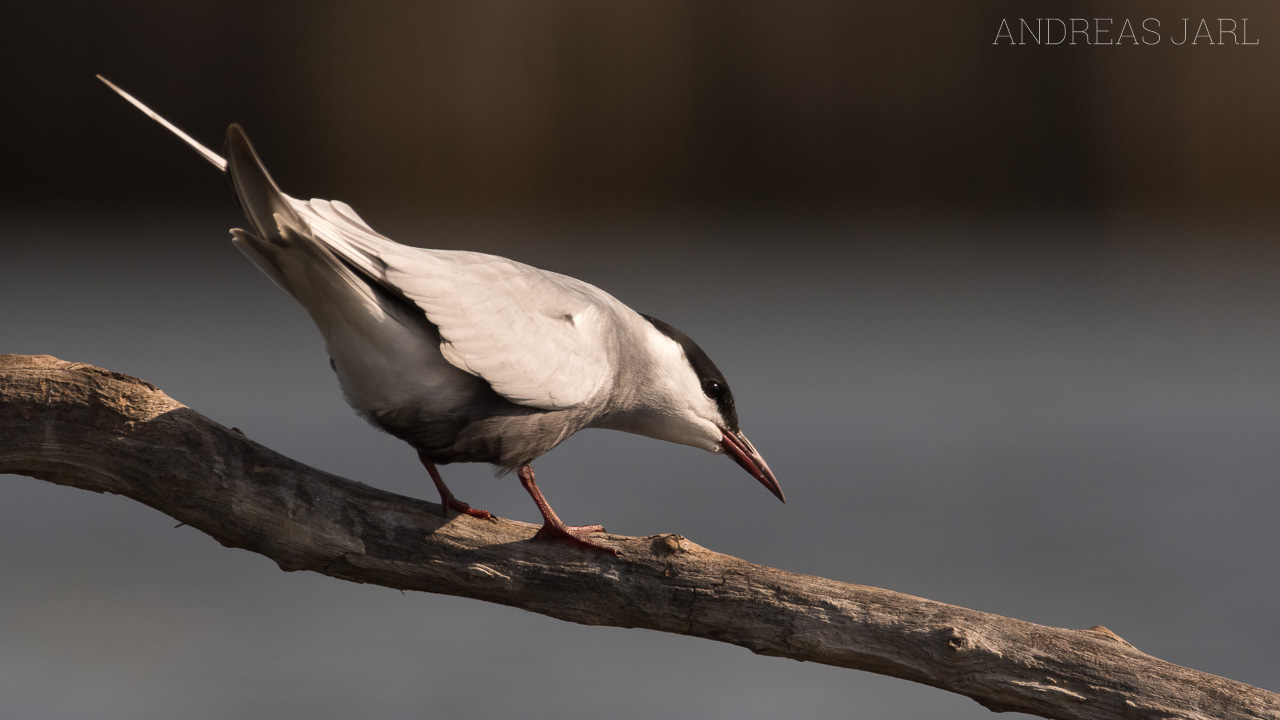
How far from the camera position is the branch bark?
1.45m

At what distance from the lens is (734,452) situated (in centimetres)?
189

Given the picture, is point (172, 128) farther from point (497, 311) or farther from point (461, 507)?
point (461, 507)

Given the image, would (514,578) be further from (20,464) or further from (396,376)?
(20,464)

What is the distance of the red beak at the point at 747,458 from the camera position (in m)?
1.88


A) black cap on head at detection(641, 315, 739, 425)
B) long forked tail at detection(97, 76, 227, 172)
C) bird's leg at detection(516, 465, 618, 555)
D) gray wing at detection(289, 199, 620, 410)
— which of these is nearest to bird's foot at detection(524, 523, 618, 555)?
bird's leg at detection(516, 465, 618, 555)

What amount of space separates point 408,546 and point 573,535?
0.25 meters

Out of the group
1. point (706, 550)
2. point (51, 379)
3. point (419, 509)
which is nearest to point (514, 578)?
point (419, 509)

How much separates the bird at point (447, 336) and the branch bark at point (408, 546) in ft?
0.23

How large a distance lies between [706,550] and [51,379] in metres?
1.03

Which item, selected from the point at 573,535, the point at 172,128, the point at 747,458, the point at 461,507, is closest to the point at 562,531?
the point at 573,535

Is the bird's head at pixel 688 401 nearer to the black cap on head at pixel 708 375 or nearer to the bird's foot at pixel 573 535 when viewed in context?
the black cap on head at pixel 708 375

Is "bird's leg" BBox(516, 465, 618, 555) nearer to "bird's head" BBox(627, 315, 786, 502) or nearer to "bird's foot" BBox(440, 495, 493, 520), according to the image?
"bird's foot" BBox(440, 495, 493, 520)

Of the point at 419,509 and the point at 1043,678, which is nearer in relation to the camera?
the point at 1043,678

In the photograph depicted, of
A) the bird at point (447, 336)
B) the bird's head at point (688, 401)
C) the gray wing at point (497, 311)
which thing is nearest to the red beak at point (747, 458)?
the bird's head at point (688, 401)
